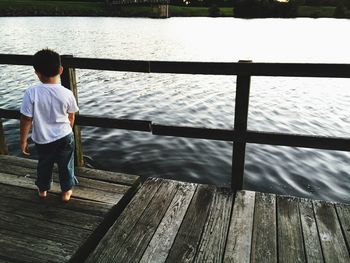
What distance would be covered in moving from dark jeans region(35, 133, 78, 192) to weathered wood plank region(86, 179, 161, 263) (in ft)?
2.84

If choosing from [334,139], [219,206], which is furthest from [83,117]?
[334,139]

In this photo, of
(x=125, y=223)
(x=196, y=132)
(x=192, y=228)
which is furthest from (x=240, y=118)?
(x=125, y=223)

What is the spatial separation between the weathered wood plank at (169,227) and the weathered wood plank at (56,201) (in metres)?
0.78

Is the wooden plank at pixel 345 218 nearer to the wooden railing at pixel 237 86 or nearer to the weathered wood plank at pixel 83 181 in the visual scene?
the wooden railing at pixel 237 86

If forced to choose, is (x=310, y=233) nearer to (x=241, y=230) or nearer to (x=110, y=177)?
(x=241, y=230)

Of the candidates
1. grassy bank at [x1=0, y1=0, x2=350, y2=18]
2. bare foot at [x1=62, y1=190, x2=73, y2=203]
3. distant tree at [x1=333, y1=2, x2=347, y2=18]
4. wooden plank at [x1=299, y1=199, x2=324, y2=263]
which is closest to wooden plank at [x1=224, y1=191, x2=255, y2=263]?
wooden plank at [x1=299, y1=199, x2=324, y2=263]

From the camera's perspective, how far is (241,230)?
3799mm

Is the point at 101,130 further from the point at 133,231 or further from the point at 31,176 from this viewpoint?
the point at 133,231

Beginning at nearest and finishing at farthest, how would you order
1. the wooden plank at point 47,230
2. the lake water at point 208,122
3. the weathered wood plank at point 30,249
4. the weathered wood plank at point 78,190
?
the weathered wood plank at point 30,249 → the wooden plank at point 47,230 → the weathered wood plank at point 78,190 → the lake water at point 208,122

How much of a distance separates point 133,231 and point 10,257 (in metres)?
1.27

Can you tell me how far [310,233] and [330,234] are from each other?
22 centimetres

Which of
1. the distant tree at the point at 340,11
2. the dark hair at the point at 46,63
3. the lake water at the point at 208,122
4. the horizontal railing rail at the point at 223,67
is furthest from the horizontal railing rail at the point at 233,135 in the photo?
the distant tree at the point at 340,11

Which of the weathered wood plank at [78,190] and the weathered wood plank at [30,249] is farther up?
the weathered wood plank at [78,190]

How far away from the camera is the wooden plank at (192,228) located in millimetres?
3410
